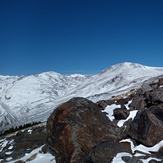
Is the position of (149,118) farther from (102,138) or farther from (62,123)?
(62,123)

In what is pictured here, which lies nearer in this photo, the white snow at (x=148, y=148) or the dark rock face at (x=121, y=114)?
the white snow at (x=148, y=148)

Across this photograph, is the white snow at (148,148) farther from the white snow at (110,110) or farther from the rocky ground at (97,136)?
the white snow at (110,110)

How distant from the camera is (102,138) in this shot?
16.9 metres

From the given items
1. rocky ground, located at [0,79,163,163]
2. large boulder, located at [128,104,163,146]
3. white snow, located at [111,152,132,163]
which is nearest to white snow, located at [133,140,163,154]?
rocky ground, located at [0,79,163,163]

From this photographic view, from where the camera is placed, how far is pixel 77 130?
16781 mm

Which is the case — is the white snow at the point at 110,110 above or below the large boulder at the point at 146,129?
above

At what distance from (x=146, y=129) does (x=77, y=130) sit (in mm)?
4378

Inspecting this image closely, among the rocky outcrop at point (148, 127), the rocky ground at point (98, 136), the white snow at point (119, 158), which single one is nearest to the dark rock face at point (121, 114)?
the rocky ground at point (98, 136)

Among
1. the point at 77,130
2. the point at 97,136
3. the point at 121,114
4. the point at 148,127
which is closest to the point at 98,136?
the point at 97,136

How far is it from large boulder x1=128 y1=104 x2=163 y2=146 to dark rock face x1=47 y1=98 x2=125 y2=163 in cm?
107

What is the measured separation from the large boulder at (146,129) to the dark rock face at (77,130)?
1074mm

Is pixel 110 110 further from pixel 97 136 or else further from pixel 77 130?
pixel 77 130

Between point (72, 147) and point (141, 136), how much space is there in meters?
4.42

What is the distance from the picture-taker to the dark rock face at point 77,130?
1642 cm
